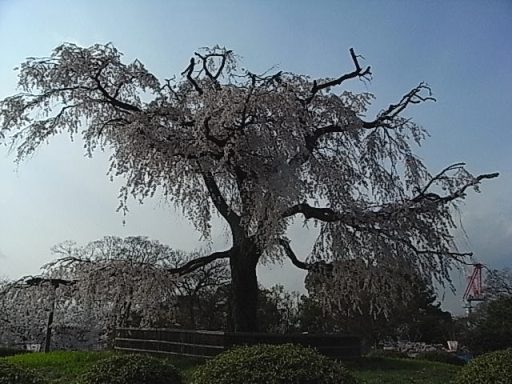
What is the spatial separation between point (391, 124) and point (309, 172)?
1899 millimetres

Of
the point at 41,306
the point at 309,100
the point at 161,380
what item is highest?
the point at 309,100

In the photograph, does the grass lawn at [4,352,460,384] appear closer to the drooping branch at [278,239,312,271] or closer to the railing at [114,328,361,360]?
the railing at [114,328,361,360]

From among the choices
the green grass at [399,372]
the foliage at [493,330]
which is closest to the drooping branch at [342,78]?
the green grass at [399,372]

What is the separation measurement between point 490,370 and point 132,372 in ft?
10.6

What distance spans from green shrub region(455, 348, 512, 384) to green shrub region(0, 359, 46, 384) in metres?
4.11

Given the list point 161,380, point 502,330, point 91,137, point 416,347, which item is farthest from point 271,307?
point 161,380

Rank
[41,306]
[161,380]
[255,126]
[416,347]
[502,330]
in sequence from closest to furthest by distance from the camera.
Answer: [161,380], [255,126], [41,306], [502,330], [416,347]

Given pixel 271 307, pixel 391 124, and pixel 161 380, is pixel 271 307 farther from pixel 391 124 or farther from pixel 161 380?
pixel 161 380

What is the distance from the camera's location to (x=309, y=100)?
979 cm

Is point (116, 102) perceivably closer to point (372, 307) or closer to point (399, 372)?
point (372, 307)

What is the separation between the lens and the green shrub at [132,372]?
5.52 meters

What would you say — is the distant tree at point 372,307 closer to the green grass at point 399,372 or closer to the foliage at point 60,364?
the green grass at point 399,372

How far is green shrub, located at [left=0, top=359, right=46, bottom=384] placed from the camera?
5.80 m

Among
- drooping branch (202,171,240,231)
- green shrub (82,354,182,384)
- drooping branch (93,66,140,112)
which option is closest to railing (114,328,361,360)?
drooping branch (202,171,240,231)
